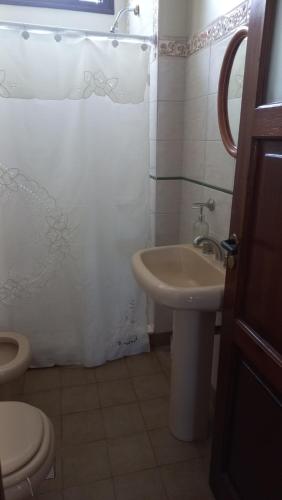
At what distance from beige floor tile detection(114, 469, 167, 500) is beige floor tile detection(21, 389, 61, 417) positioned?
53 centimetres

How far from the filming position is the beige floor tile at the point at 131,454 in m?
1.56

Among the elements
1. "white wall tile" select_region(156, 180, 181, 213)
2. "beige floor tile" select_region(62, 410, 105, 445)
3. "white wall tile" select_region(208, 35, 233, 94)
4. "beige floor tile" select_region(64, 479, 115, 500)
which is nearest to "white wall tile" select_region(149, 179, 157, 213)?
"white wall tile" select_region(156, 180, 181, 213)

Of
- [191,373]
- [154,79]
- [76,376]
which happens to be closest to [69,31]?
[154,79]

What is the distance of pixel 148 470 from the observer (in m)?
1.54

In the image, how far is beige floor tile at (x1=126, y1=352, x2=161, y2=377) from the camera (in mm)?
2174

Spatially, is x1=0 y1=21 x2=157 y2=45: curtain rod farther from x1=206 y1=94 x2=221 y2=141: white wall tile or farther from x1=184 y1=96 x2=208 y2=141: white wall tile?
x1=206 y1=94 x2=221 y2=141: white wall tile

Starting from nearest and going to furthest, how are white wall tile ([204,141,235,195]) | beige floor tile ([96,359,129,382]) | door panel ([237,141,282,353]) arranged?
door panel ([237,141,282,353]) → white wall tile ([204,141,235,195]) → beige floor tile ([96,359,129,382])

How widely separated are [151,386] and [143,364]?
211 millimetres

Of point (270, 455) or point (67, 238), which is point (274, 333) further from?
point (67, 238)

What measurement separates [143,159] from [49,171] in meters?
0.51

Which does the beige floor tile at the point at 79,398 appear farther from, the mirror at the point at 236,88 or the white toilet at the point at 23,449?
the mirror at the point at 236,88

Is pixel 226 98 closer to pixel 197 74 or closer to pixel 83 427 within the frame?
pixel 197 74

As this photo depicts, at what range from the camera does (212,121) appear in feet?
5.45

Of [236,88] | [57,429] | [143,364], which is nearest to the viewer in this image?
[236,88]
